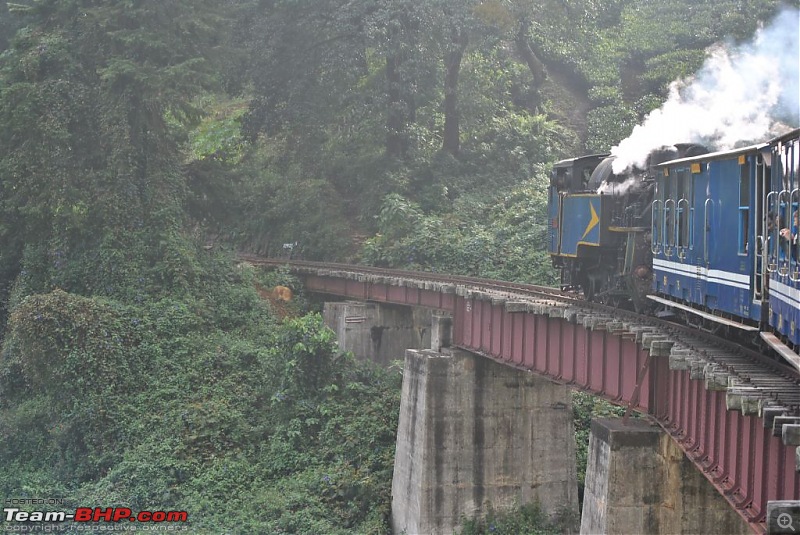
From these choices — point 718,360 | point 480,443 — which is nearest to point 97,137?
point 480,443

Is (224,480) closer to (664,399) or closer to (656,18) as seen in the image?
(664,399)

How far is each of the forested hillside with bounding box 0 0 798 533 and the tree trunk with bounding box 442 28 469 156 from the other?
16cm

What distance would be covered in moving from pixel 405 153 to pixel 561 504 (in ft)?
80.4

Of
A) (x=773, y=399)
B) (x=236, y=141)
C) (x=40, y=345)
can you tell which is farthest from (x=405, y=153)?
(x=773, y=399)

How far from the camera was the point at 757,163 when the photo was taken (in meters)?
14.9

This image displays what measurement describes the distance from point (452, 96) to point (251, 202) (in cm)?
1019

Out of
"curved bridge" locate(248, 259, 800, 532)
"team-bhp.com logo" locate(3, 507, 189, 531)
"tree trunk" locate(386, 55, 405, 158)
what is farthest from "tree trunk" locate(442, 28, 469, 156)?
"team-bhp.com logo" locate(3, 507, 189, 531)

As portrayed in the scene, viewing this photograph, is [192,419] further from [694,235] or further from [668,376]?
[694,235]

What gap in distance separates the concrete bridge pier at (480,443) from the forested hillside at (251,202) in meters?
1.96

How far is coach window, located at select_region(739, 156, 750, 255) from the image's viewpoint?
1542 centimetres

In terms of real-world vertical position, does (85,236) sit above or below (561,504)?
above

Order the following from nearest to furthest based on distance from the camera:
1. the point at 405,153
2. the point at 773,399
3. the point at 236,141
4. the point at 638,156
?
the point at 773,399
the point at 638,156
the point at 405,153
the point at 236,141

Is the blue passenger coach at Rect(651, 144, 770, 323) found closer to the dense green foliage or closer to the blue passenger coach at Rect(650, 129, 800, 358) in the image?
the blue passenger coach at Rect(650, 129, 800, 358)

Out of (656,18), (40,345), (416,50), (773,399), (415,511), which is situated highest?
(656,18)
